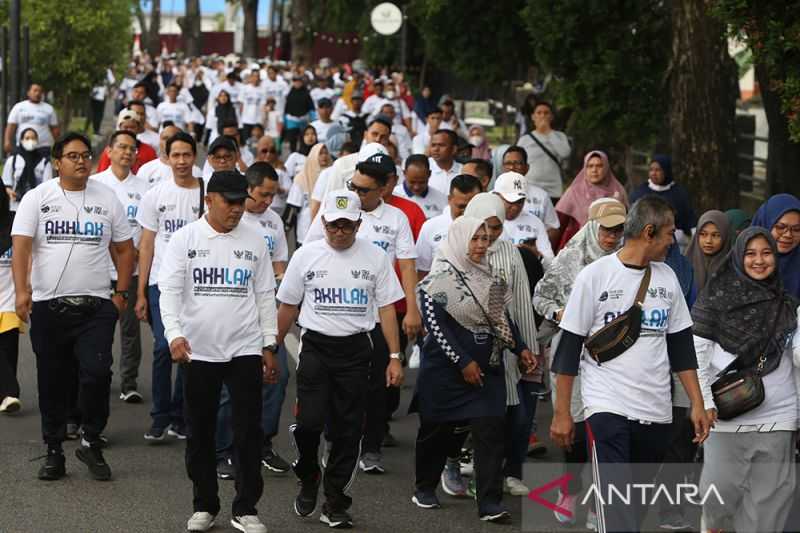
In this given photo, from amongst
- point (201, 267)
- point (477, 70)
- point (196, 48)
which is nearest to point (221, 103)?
point (477, 70)

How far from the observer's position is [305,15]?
62.2 m

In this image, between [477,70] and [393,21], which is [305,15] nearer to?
[393,21]

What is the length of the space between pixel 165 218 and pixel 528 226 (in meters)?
2.34

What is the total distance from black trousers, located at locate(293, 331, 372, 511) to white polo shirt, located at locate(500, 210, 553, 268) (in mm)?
2258

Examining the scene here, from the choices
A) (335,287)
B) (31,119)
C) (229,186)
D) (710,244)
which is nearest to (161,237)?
(335,287)

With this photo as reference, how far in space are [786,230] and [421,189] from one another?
13.0 feet

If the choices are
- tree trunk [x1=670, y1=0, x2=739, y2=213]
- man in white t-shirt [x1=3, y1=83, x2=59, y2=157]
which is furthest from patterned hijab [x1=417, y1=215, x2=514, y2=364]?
man in white t-shirt [x1=3, y1=83, x2=59, y2=157]

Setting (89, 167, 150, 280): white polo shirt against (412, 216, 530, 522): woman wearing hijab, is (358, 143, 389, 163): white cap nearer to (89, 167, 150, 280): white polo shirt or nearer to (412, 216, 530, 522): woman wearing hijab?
(89, 167, 150, 280): white polo shirt

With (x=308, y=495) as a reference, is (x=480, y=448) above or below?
above

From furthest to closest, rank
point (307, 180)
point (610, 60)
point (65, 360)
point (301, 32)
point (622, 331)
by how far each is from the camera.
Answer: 1. point (301, 32)
2. point (610, 60)
3. point (307, 180)
4. point (65, 360)
5. point (622, 331)

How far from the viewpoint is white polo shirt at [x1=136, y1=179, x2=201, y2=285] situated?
10406 millimetres

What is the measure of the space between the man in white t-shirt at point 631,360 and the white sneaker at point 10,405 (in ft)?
16.0

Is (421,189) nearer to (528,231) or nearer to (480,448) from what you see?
(528,231)

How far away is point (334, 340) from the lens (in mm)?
8625
